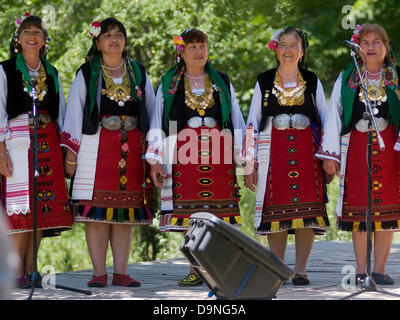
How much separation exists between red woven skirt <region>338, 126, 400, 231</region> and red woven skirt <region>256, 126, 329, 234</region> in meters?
0.24

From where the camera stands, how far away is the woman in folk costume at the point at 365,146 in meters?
5.52

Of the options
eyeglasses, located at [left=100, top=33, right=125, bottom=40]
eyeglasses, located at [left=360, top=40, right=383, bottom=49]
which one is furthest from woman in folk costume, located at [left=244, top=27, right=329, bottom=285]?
eyeglasses, located at [left=100, top=33, right=125, bottom=40]

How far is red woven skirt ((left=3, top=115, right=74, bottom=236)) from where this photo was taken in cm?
558

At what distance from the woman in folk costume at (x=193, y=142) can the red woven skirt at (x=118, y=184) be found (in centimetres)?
12

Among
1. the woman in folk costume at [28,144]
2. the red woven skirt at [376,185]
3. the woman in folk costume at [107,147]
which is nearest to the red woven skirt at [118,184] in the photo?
the woman in folk costume at [107,147]

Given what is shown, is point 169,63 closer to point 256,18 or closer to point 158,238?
point 256,18

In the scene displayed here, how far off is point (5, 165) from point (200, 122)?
52.2 inches

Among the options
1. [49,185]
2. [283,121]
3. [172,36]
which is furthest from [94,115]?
[172,36]

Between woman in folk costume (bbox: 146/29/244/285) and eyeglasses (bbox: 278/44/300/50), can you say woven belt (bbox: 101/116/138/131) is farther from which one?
eyeglasses (bbox: 278/44/300/50)

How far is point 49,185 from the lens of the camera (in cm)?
562

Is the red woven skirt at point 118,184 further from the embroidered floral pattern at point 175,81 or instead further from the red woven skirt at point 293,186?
the red woven skirt at point 293,186

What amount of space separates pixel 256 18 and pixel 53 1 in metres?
2.83

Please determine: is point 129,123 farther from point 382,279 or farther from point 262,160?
point 382,279
